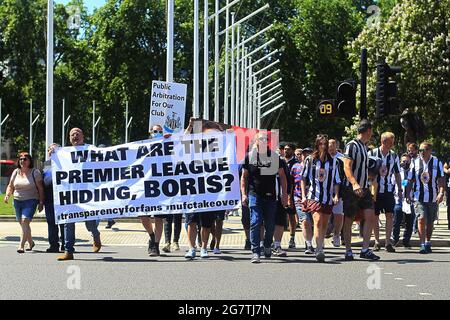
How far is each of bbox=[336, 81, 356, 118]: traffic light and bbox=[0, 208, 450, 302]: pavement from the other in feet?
9.53

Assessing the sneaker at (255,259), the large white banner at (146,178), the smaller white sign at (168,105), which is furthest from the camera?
the smaller white sign at (168,105)

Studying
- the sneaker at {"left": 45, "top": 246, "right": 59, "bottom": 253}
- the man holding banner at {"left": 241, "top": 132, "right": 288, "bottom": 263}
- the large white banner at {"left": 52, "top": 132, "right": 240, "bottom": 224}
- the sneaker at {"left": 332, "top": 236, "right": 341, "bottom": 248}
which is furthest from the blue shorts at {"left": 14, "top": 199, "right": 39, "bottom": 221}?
the sneaker at {"left": 332, "top": 236, "right": 341, "bottom": 248}

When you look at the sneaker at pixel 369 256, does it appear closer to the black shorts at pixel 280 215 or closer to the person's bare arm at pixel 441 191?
the black shorts at pixel 280 215

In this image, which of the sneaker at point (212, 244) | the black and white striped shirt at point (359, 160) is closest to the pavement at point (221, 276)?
the sneaker at point (212, 244)

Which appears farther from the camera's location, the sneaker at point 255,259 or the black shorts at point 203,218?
the black shorts at point 203,218

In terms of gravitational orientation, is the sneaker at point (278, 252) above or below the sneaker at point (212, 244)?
below

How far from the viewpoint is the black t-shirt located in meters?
14.5

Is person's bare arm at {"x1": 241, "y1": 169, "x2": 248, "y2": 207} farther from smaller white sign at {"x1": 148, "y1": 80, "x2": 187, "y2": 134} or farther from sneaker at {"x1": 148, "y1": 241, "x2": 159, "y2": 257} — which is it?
smaller white sign at {"x1": 148, "y1": 80, "x2": 187, "y2": 134}

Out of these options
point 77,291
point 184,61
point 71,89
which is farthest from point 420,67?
point 71,89

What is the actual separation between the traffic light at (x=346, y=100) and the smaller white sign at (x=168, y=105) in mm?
4706

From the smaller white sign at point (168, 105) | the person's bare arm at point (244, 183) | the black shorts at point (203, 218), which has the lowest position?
the black shorts at point (203, 218)

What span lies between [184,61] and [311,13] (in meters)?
10.4

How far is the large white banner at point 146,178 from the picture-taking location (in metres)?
15.2

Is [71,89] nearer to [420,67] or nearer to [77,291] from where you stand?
[420,67]
